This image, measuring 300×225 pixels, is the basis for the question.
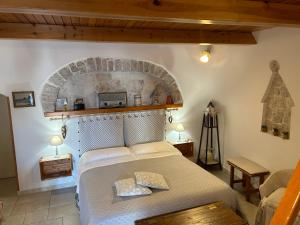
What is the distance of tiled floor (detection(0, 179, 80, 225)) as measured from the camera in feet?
9.68

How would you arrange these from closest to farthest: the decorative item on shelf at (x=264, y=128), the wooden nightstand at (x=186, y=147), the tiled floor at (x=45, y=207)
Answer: the tiled floor at (x=45, y=207)
the decorative item on shelf at (x=264, y=128)
the wooden nightstand at (x=186, y=147)

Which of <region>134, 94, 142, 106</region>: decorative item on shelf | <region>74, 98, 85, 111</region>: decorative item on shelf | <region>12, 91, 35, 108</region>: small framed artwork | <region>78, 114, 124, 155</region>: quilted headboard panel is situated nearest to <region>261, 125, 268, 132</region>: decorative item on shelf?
<region>134, 94, 142, 106</region>: decorative item on shelf

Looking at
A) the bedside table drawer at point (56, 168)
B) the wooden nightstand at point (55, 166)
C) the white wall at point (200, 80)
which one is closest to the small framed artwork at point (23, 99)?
the white wall at point (200, 80)

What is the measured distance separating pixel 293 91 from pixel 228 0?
66.3 inches

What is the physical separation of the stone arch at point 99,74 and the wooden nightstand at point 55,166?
76cm

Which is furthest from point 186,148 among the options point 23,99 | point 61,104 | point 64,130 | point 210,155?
point 23,99

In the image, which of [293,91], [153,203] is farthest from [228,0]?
[153,203]

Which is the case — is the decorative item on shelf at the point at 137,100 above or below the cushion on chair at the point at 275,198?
above

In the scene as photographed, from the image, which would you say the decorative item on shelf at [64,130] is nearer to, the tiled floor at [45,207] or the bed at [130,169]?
the bed at [130,169]

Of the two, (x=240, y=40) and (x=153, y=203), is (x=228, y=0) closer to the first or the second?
(x=240, y=40)

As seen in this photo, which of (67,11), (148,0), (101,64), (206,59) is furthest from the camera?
(206,59)

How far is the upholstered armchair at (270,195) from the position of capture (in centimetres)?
241

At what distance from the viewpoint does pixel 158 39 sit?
122 inches

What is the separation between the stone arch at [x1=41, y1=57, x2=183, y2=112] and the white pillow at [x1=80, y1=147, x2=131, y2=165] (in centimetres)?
84
